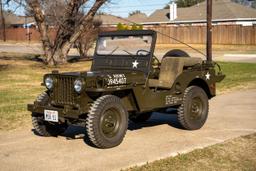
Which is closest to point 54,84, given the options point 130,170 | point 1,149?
point 1,149

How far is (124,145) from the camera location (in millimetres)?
7352

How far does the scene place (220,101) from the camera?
38.7 ft

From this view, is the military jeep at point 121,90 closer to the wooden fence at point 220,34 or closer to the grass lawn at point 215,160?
the grass lawn at point 215,160

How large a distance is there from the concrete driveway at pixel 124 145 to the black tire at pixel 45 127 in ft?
0.39

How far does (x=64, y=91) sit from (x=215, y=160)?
2.38 meters

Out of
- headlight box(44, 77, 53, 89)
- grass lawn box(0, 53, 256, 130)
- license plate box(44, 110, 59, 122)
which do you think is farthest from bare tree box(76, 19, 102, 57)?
license plate box(44, 110, 59, 122)

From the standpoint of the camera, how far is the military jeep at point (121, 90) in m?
7.02

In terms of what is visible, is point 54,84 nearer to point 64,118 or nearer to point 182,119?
point 64,118

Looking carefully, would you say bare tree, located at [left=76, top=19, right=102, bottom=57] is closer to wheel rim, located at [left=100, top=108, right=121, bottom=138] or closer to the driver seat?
the driver seat

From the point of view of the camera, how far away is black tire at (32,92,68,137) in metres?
7.77

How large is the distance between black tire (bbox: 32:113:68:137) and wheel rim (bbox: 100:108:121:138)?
1097 mm

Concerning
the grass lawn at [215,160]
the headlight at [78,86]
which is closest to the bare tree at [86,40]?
the headlight at [78,86]

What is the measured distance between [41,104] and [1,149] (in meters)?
0.89

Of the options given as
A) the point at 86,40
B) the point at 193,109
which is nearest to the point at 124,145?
the point at 193,109
